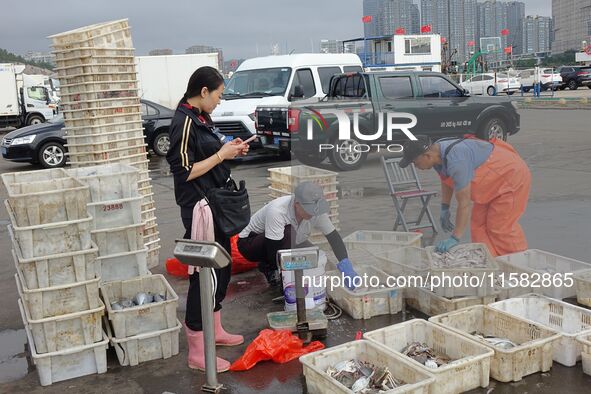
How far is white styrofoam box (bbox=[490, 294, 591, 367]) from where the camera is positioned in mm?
4313

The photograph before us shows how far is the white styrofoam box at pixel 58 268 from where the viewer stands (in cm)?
385

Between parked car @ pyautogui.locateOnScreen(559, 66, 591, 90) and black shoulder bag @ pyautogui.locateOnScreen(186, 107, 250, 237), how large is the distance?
35873 mm

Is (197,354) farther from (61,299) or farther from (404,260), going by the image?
(404,260)

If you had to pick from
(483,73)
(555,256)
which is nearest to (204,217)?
(555,256)

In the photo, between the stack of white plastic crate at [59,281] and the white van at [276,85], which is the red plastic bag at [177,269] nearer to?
the stack of white plastic crate at [59,281]

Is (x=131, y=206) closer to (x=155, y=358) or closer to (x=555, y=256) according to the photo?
(x=155, y=358)

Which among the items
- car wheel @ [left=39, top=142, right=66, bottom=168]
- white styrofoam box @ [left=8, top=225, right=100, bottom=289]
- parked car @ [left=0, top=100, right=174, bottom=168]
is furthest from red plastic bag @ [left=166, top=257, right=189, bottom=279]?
car wheel @ [left=39, top=142, right=66, bottom=168]

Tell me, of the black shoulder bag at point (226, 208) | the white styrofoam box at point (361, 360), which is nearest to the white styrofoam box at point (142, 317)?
the black shoulder bag at point (226, 208)

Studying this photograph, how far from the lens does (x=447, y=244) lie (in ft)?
16.8

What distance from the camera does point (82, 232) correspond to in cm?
395

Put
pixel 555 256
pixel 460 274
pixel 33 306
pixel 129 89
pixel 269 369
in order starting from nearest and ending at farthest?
1. pixel 33 306
2. pixel 269 369
3. pixel 460 274
4. pixel 555 256
5. pixel 129 89

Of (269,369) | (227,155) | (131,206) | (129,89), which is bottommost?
(269,369)

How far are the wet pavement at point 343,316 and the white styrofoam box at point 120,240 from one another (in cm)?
78

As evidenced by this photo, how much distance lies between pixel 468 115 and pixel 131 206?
279cm
